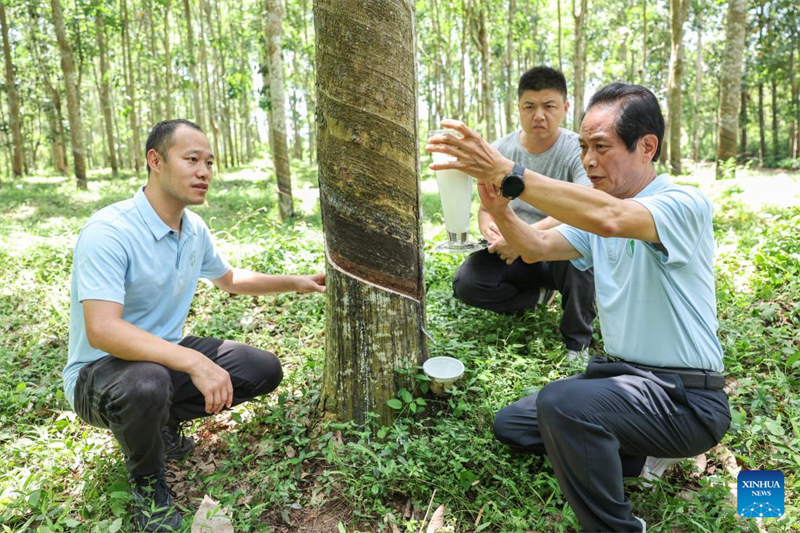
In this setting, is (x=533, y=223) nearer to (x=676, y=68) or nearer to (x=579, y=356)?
(x=579, y=356)

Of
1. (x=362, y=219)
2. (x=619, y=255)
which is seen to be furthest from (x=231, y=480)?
(x=619, y=255)

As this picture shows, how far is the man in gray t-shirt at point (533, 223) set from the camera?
12.1 feet

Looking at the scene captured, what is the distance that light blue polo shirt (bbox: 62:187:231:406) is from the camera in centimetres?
235

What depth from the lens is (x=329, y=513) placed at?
2285 mm

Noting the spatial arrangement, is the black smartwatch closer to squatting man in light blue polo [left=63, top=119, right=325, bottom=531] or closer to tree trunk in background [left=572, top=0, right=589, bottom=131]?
squatting man in light blue polo [left=63, top=119, right=325, bottom=531]

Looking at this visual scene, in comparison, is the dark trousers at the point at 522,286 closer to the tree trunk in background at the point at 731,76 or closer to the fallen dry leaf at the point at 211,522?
the fallen dry leaf at the point at 211,522

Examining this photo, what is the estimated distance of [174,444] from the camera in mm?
2750

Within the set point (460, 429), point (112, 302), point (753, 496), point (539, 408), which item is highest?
point (112, 302)

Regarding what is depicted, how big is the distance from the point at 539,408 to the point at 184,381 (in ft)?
5.56

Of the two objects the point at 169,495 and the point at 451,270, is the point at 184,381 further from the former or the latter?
the point at 451,270

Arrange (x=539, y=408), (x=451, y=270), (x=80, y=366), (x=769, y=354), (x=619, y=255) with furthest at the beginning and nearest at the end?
(x=451, y=270)
(x=769, y=354)
(x=80, y=366)
(x=619, y=255)
(x=539, y=408)

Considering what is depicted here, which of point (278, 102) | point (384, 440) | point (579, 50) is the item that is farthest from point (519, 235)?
point (579, 50)

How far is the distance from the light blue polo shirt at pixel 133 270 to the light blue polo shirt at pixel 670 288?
6.92ft

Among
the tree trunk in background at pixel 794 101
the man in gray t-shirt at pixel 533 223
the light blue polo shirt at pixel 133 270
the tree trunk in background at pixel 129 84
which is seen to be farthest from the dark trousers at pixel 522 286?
the tree trunk in background at pixel 794 101
